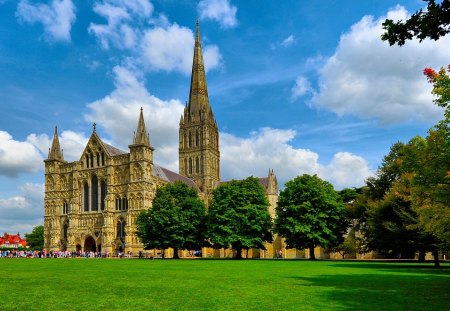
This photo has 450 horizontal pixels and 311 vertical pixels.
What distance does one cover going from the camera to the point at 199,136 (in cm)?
11981

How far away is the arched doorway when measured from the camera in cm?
8556

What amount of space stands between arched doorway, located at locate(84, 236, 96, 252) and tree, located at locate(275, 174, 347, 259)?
142 ft

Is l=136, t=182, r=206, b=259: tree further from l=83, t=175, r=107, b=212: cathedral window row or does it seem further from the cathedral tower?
the cathedral tower

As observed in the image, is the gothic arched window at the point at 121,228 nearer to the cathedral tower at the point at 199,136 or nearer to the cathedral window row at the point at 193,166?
the cathedral tower at the point at 199,136

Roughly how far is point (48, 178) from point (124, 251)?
26.1 meters

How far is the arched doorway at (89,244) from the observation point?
3369 inches

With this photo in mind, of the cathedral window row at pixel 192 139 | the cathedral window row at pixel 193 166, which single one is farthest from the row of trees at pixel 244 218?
the cathedral window row at pixel 192 139

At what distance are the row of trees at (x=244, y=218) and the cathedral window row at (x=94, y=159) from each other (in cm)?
2689

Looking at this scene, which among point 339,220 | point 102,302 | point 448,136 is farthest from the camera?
point 339,220

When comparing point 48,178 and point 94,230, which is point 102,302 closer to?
point 94,230

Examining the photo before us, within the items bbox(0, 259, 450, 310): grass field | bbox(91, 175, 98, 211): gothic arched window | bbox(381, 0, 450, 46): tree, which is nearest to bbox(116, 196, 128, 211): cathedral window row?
bbox(91, 175, 98, 211): gothic arched window

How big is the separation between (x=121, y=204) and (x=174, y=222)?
26757mm

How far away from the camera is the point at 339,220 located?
183 ft

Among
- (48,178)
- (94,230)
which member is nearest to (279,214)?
(94,230)
